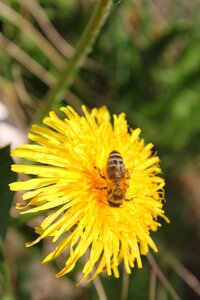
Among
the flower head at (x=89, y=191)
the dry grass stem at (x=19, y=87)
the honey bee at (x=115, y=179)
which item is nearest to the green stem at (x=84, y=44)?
the flower head at (x=89, y=191)

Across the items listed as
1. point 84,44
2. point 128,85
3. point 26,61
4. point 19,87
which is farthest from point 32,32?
point 84,44

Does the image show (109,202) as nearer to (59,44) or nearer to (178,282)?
(178,282)

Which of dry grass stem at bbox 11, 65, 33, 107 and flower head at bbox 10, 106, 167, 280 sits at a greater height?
dry grass stem at bbox 11, 65, 33, 107

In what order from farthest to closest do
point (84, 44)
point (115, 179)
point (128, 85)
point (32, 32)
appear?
point (128, 85) → point (32, 32) → point (84, 44) → point (115, 179)

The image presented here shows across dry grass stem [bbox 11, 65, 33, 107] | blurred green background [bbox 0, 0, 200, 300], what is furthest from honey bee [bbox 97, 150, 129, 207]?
dry grass stem [bbox 11, 65, 33, 107]

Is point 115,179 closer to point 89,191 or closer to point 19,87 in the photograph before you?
point 89,191

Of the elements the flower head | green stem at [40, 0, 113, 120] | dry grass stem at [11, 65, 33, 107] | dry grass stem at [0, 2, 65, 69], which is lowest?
the flower head

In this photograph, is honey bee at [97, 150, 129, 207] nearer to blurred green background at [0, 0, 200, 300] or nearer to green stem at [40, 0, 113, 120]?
green stem at [40, 0, 113, 120]

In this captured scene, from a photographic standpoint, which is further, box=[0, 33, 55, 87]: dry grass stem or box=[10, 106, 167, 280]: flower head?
box=[0, 33, 55, 87]: dry grass stem
